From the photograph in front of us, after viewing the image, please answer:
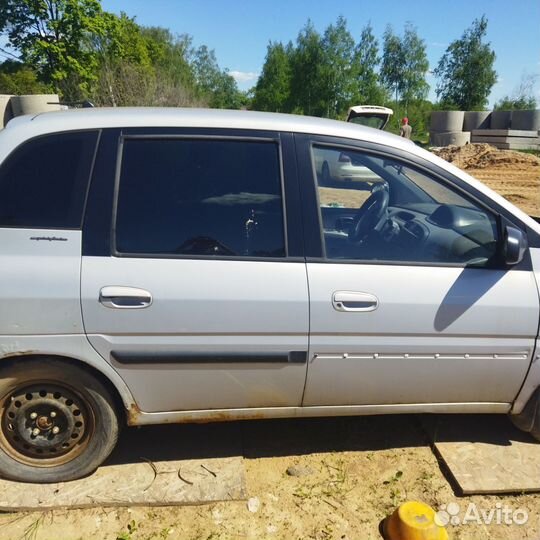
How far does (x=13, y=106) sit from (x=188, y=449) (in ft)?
72.0

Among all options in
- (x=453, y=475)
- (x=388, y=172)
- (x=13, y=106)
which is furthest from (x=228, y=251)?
(x=13, y=106)

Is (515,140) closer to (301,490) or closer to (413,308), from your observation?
(413,308)

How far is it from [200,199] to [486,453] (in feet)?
7.10

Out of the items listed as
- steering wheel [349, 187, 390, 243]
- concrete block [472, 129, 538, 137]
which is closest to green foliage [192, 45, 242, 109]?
concrete block [472, 129, 538, 137]

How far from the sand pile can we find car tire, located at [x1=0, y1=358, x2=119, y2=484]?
19400 millimetres

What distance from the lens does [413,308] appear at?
7.50ft

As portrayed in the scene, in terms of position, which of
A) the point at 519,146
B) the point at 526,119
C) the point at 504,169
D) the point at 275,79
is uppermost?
the point at 275,79

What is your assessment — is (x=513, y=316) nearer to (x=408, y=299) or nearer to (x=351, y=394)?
(x=408, y=299)

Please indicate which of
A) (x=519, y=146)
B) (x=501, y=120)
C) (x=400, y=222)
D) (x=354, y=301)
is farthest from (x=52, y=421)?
(x=501, y=120)

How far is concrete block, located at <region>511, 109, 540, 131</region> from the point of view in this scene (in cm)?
2664

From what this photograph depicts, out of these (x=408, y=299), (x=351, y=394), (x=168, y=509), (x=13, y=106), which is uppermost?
(x=13, y=106)

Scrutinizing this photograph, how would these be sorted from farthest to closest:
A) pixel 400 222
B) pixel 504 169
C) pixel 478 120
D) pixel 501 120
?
1. pixel 478 120
2. pixel 501 120
3. pixel 504 169
4. pixel 400 222

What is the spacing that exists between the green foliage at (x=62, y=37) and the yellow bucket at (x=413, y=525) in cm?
3010

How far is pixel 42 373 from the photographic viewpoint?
2201 millimetres
